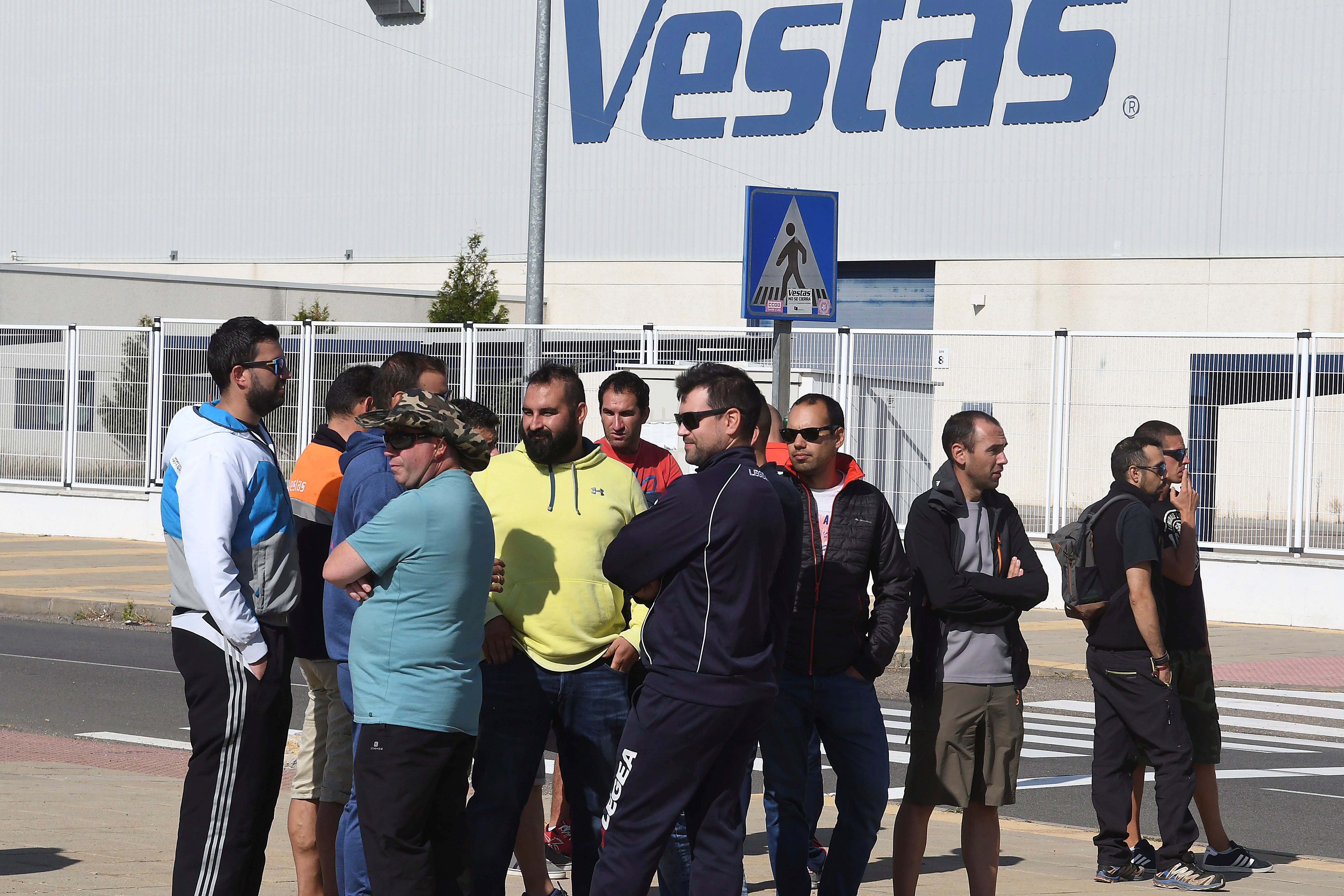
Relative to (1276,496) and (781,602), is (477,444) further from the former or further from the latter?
(1276,496)

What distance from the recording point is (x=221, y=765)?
5379 millimetres

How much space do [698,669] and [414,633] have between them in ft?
2.77

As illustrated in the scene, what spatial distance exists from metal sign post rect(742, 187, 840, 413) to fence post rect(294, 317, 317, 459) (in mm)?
11634

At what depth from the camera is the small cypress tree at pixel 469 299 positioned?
1405 inches

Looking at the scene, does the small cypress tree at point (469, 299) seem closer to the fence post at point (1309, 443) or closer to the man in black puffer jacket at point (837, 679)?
the fence post at point (1309, 443)

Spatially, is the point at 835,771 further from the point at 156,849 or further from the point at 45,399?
the point at 45,399

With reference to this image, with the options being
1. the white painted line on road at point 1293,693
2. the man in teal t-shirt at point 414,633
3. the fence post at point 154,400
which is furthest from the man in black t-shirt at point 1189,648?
the fence post at point 154,400

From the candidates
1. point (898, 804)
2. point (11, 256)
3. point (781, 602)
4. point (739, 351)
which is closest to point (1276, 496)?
point (739, 351)

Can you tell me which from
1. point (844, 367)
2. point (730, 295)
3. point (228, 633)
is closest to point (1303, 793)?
point (228, 633)

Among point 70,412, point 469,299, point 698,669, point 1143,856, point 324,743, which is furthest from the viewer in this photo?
point 469,299

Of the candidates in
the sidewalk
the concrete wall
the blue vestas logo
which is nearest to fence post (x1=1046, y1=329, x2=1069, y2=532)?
the sidewalk

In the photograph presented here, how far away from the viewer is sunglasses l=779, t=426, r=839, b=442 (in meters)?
6.40

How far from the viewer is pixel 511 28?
41594 millimetres

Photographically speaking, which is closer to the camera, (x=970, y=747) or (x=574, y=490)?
(x=574, y=490)
